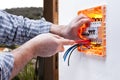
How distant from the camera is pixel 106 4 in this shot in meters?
0.54

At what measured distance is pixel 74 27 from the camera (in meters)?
0.66

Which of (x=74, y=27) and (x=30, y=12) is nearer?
(x=74, y=27)

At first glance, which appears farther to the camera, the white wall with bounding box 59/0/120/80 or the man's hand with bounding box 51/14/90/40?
the man's hand with bounding box 51/14/90/40

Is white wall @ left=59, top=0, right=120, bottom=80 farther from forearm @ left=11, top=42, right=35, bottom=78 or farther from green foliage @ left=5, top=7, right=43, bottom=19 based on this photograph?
green foliage @ left=5, top=7, right=43, bottom=19

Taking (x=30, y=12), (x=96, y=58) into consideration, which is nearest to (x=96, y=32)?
(x=96, y=58)

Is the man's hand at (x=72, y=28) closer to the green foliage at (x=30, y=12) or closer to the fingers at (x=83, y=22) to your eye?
the fingers at (x=83, y=22)

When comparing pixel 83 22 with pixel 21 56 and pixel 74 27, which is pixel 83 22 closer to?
pixel 74 27

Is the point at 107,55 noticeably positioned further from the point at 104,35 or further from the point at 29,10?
the point at 29,10

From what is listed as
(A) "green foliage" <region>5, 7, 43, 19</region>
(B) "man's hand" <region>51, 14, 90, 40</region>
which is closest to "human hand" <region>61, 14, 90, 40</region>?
(B) "man's hand" <region>51, 14, 90, 40</region>

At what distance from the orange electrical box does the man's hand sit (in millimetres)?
11

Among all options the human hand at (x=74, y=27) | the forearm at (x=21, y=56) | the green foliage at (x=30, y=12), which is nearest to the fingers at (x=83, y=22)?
the human hand at (x=74, y=27)

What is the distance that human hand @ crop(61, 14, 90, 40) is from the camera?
0.62 metres

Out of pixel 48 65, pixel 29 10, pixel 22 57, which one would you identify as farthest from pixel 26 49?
pixel 29 10

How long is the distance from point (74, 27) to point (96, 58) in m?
0.11
